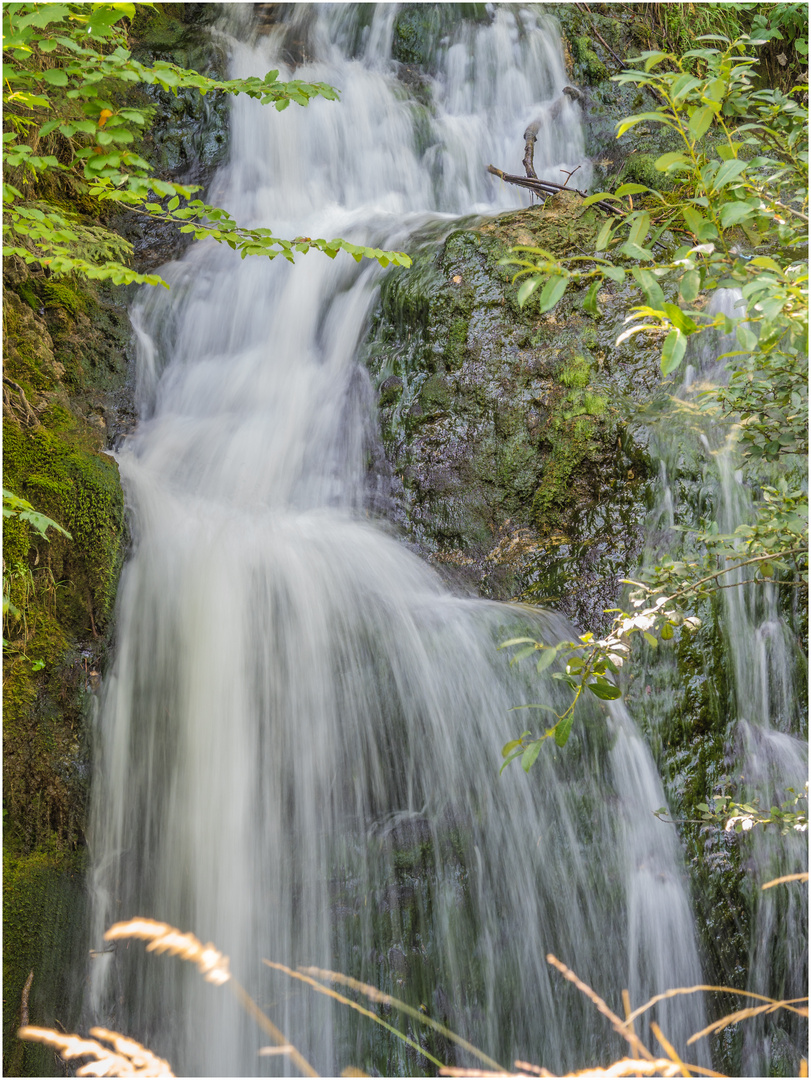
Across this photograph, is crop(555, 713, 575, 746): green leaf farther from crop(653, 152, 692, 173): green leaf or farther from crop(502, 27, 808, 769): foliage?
crop(653, 152, 692, 173): green leaf

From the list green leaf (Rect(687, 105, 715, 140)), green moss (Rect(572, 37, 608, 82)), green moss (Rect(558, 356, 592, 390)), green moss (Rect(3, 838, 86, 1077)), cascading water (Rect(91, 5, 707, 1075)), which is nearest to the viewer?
green leaf (Rect(687, 105, 715, 140))

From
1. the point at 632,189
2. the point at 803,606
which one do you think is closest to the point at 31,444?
the point at 632,189

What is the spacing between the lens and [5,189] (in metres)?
2.48

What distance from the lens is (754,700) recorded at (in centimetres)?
352

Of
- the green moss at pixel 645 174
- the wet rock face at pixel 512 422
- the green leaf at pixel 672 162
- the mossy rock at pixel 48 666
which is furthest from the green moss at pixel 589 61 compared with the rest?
the green leaf at pixel 672 162

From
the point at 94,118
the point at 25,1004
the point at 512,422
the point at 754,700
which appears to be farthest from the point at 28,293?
the point at 754,700

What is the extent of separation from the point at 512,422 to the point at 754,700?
2032 millimetres

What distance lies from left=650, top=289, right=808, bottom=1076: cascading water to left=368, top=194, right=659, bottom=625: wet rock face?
242mm

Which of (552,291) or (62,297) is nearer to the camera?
(552,291)

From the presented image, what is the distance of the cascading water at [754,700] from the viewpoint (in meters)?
3.15

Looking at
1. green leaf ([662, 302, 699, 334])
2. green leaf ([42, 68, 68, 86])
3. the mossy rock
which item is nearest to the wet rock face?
the mossy rock

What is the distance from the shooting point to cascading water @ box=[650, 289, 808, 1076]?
3150mm

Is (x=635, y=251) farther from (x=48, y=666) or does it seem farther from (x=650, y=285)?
(x=48, y=666)

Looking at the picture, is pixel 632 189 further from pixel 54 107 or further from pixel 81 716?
pixel 54 107
